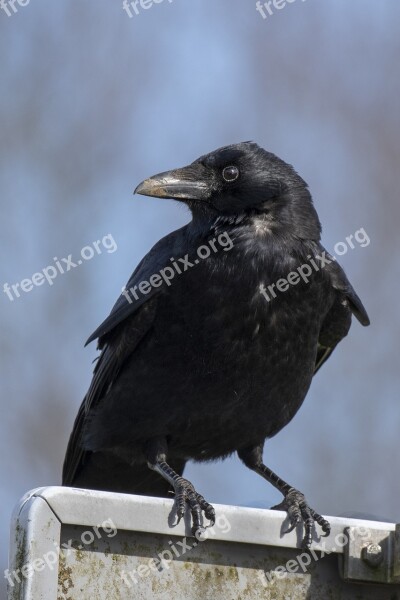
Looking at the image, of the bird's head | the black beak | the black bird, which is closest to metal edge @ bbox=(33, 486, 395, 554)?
the black bird

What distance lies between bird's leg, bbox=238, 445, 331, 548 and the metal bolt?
0.36ft

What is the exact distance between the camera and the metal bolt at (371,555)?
2.75 m

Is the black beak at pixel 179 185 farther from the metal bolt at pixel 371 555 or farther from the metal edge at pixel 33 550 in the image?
the metal edge at pixel 33 550

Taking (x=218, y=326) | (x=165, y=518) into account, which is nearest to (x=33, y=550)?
(x=165, y=518)

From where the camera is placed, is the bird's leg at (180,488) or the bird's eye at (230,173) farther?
the bird's eye at (230,173)

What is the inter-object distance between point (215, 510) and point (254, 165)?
110 inches

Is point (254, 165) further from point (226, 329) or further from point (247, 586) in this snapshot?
point (247, 586)

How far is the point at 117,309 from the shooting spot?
5191 millimetres

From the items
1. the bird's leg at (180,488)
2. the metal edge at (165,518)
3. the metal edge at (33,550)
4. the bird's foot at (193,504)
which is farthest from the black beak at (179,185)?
the metal edge at (33,550)

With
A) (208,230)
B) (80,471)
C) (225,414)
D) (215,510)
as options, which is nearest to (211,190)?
(208,230)

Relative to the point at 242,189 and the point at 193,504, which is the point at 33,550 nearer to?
the point at 193,504

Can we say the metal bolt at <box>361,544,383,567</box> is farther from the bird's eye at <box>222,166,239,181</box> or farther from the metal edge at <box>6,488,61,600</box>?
the bird's eye at <box>222,166,239,181</box>

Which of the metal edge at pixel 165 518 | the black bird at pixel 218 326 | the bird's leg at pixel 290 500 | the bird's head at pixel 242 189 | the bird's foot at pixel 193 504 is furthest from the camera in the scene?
the bird's head at pixel 242 189

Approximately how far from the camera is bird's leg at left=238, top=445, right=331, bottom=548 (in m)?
2.80
